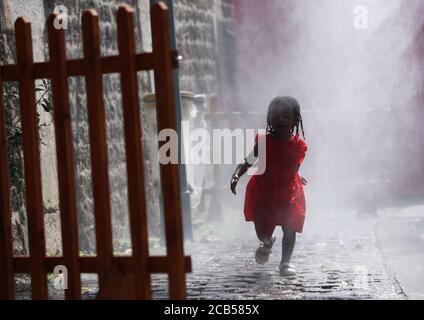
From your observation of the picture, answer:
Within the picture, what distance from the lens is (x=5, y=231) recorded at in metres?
5.88

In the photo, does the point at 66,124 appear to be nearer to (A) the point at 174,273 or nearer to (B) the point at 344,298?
(A) the point at 174,273

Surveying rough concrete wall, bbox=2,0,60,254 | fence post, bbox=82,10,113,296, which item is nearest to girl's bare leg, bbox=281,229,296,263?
rough concrete wall, bbox=2,0,60,254

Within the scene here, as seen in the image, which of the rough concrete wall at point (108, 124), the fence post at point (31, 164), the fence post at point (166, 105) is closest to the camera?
the fence post at point (166, 105)

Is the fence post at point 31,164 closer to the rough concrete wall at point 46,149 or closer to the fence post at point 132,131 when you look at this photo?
the fence post at point 132,131

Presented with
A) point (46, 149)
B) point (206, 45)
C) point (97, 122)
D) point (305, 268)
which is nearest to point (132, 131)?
point (97, 122)

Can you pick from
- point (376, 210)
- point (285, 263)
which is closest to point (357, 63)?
point (376, 210)

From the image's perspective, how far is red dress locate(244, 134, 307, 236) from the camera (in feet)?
26.2

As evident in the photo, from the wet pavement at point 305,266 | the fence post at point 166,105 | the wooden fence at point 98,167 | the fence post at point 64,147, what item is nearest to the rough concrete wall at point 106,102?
the wet pavement at point 305,266

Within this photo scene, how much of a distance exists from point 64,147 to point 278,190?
287cm

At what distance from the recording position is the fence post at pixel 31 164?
5.69m

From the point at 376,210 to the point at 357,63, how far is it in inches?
118

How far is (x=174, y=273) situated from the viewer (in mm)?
5219

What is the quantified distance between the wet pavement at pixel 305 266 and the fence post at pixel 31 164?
1081mm

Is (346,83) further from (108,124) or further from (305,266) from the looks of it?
(305,266)
